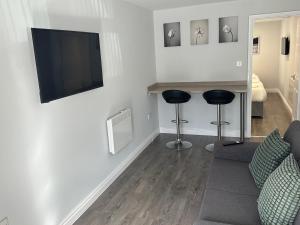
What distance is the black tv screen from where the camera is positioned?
7.38 ft

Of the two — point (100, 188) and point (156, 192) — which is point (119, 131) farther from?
point (156, 192)

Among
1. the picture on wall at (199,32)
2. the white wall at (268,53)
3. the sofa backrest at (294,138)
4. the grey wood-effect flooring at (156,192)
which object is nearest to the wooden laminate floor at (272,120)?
the grey wood-effect flooring at (156,192)

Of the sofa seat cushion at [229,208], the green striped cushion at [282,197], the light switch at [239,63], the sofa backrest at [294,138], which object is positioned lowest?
the sofa seat cushion at [229,208]

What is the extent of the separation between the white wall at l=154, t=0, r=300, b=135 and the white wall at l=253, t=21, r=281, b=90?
184 inches

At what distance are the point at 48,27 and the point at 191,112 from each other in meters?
3.40

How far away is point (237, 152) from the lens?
9.44ft

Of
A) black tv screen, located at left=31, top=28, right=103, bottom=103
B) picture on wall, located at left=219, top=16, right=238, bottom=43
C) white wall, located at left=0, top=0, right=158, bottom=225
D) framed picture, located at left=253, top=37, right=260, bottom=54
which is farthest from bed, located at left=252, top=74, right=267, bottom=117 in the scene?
black tv screen, located at left=31, top=28, right=103, bottom=103

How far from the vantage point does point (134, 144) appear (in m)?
4.30

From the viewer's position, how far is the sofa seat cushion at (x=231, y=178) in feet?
7.58

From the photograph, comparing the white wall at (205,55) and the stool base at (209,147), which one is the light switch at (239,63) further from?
the stool base at (209,147)

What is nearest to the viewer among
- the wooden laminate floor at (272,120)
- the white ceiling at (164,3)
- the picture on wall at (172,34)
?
the white ceiling at (164,3)

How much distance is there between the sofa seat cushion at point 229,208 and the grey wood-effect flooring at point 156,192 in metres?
0.62

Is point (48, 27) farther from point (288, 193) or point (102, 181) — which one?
point (288, 193)

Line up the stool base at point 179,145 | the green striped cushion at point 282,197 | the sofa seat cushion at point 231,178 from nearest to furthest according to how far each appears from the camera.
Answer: the green striped cushion at point 282,197
the sofa seat cushion at point 231,178
the stool base at point 179,145
